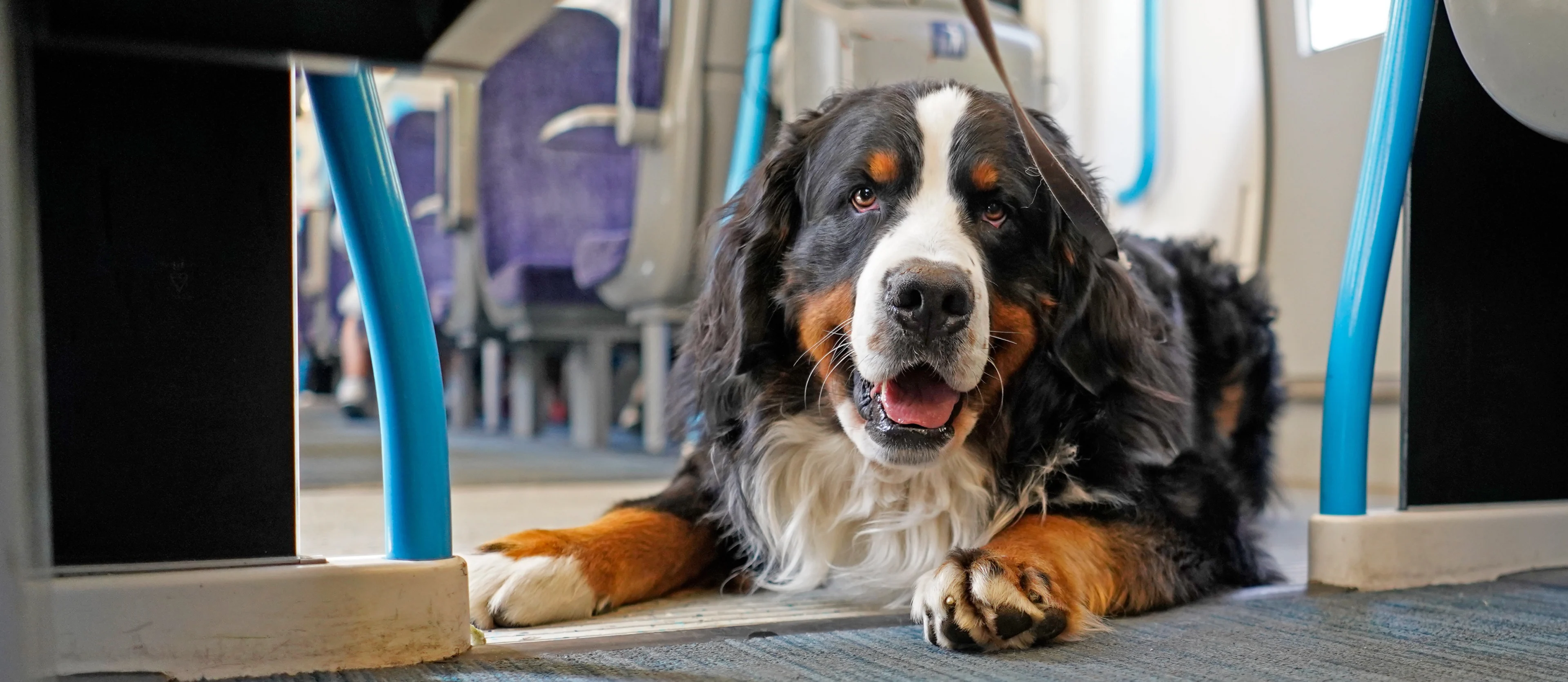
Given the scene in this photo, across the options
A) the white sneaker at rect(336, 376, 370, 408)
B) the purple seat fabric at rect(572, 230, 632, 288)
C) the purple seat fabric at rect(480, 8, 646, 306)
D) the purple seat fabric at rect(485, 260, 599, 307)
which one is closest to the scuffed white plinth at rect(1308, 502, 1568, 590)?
the purple seat fabric at rect(572, 230, 632, 288)

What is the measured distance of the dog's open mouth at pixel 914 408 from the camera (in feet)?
4.68

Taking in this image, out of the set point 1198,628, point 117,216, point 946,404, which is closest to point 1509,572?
point 1198,628

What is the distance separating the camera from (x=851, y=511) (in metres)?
1.59

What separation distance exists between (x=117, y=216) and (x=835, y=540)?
984 mm

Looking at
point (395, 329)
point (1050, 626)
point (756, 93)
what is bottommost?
point (1050, 626)

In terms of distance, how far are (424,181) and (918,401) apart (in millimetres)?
5808

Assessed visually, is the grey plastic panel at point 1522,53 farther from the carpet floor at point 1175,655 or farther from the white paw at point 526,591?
the white paw at point 526,591

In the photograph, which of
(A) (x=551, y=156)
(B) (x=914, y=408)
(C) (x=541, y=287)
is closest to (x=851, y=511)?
(B) (x=914, y=408)

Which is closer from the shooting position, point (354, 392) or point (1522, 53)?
point (1522, 53)

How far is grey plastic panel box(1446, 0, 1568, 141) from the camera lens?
1037 mm

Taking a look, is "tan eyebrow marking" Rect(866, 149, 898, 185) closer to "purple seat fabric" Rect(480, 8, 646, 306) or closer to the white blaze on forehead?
the white blaze on forehead

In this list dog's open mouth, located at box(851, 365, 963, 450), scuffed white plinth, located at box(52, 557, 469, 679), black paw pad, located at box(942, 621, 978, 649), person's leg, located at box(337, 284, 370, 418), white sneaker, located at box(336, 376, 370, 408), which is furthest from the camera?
white sneaker, located at box(336, 376, 370, 408)

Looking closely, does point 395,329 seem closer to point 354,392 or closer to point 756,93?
point 756,93

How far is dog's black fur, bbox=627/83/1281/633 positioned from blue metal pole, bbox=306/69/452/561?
1.92 ft
